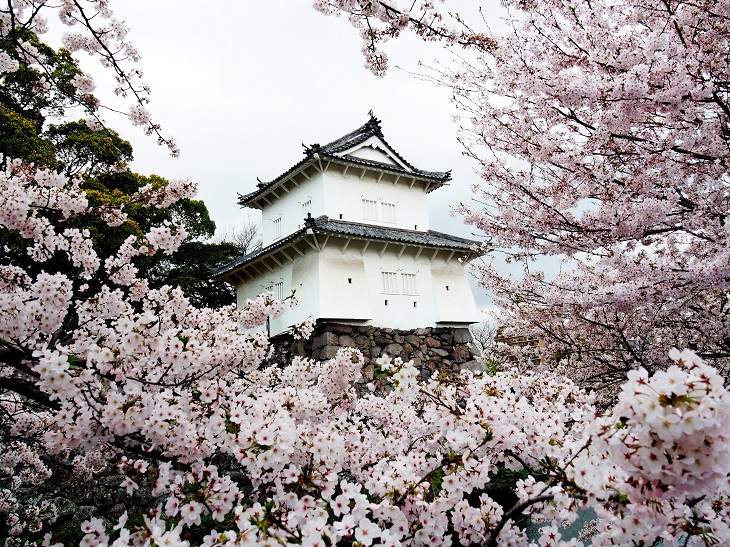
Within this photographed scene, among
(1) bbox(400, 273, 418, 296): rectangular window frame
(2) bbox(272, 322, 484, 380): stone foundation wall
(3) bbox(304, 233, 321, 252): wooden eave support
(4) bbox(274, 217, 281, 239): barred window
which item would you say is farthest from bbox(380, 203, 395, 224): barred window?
(2) bbox(272, 322, 484, 380): stone foundation wall

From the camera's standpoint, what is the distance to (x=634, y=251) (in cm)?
460

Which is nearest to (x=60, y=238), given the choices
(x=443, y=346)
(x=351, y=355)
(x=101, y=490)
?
(x=351, y=355)

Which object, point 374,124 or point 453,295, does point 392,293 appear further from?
point 374,124

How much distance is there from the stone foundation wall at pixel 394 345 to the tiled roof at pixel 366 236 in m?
2.72

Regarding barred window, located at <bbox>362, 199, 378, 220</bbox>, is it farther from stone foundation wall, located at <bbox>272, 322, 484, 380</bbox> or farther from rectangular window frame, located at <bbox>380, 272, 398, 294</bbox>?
stone foundation wall, located at <bbox>272, 322, 484, 380</bbox>

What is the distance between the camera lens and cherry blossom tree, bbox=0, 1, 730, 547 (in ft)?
4.33

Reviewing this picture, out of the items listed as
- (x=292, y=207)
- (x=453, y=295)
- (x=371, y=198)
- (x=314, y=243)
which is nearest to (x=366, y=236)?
(x=314, y=243)

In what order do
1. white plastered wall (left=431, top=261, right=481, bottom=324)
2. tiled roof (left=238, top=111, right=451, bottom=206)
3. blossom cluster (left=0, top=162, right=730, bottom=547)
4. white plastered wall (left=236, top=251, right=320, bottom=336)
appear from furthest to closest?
white plastered wall (left=431, top=261, right=481, bottom=324), tiled roof (left=238, top=111, right=451, bottom=206), white plastered wall (left=236, top=251, right=320, bottom=336), blossom cluster (left=0, top=162, right=730, bottom=547)

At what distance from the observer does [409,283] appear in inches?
554

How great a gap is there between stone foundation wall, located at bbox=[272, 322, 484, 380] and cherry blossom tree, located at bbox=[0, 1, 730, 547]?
8301 mm

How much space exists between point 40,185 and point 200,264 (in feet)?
51.6

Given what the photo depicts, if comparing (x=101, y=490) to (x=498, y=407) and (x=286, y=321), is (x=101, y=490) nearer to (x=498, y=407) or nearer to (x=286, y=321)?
(x=286, y=321)

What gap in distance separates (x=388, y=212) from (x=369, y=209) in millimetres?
745

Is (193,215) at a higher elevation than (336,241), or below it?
higher
